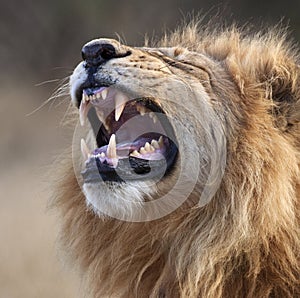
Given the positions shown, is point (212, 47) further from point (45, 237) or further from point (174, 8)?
point (174, 8)

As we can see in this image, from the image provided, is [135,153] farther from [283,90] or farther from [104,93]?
[283,90]

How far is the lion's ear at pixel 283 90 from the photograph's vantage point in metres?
3.16

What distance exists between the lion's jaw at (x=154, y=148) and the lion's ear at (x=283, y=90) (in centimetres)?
23

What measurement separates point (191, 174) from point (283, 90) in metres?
0.48

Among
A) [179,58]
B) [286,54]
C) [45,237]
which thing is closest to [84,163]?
[179,58]

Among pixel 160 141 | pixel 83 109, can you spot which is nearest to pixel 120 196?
pixel 160 141

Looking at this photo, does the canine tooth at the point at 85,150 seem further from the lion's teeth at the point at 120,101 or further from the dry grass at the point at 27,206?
the dry grass at the point at 27,206

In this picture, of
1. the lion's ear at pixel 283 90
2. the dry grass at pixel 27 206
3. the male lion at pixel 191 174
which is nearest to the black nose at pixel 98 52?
the male lion at pixel 191 174

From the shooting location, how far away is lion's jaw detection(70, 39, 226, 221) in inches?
121

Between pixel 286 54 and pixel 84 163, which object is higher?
pixel 286 54

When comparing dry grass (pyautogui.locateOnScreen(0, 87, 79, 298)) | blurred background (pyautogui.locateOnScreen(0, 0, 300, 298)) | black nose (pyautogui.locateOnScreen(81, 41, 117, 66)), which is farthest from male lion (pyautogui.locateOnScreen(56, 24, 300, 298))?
blurred background (pyautogui.locateOnScreen(0, 0, 300, 298))

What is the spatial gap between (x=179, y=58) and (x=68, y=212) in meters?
0.75

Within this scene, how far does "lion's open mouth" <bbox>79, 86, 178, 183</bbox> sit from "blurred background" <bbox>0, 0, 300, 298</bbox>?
389 centimetres

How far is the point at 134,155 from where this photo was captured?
3.16m
